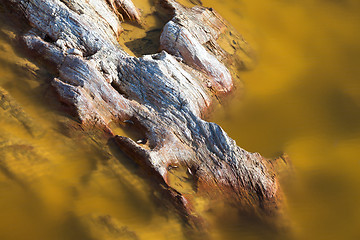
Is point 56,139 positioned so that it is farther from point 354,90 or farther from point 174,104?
point 354,90

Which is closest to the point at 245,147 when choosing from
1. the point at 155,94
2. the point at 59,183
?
the point at 155,94

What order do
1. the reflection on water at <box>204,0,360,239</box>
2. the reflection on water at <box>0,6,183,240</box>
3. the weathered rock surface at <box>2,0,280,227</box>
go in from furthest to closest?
the reflection on water at <box>204,0,360,239</box> → the weathered rock surface at <box>2,0,280,227</box> → the reflection on water at <box>0,6,183,240</box>

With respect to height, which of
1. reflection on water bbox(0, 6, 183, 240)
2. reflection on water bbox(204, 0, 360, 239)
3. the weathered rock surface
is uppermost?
reflection on water bbox(204, 0, 360, 239)

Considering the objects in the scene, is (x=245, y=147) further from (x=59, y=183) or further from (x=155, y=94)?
(x=59, y=183)

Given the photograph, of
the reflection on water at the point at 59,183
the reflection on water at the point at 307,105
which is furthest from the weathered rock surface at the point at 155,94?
the reflection on water at the point at 307,105

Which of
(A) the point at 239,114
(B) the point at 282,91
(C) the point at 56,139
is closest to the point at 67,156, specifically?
(C) the point at 56,139

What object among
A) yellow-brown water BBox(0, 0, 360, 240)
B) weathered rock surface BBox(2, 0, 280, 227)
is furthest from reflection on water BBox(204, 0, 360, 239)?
weathered rock surface BBox(2, 0, 280, 227)

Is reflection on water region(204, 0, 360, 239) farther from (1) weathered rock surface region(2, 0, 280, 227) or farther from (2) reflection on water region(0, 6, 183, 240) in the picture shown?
(2) reflection on water region(0, 6, 183, 240)
